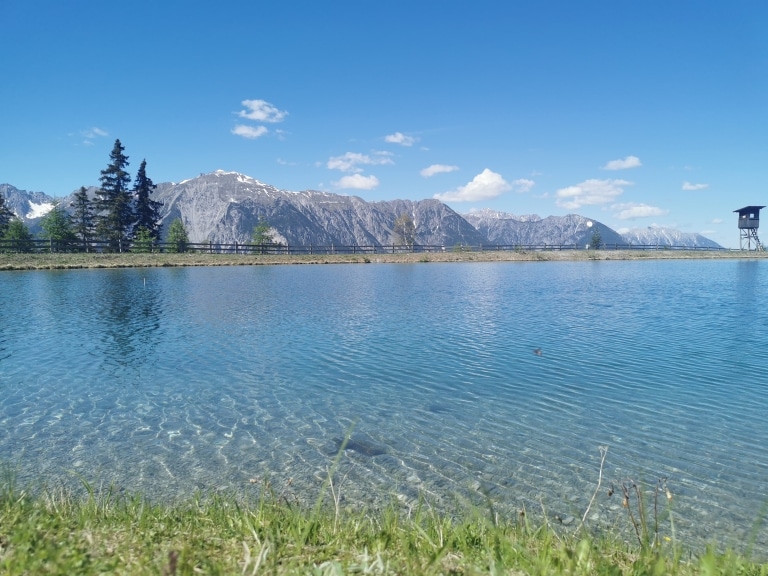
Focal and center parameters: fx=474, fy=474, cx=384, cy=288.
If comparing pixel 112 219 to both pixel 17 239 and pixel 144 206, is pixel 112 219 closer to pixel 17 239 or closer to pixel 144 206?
pixel 144 206

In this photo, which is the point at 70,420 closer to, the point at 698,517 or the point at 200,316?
the point at 698,517

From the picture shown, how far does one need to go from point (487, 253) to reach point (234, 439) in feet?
298

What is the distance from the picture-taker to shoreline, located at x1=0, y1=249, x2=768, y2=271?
5794cm

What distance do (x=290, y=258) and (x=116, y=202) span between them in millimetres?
32362

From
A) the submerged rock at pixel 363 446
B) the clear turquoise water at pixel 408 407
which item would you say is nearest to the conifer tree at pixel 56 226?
the clear turquoise water at pixel 408 407

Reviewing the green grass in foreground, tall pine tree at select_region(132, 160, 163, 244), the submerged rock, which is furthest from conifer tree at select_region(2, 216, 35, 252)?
Result: the green grass in foreground

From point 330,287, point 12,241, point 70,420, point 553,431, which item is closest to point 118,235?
point 12,241

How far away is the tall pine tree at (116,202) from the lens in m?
81.4

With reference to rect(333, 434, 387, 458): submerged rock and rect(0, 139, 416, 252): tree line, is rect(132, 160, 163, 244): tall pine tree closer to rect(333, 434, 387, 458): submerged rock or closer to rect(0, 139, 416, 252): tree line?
rect(0, 139, 416, 252): tree line

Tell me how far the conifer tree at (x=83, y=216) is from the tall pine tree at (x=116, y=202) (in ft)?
5.79

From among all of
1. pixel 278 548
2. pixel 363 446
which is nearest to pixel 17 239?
pixel 363 446

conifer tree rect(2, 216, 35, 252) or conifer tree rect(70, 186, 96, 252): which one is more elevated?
conifer tree rect(70, 186, 96, 252)

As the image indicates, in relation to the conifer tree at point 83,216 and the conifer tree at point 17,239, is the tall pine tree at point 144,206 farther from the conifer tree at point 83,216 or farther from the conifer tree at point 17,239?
the conifer tree at point 17,239

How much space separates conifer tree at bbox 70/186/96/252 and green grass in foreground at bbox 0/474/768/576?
8909 cm
